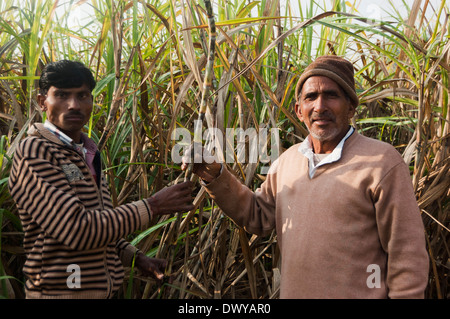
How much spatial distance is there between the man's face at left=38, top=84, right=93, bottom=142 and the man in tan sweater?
400 mm

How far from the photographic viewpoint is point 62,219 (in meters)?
1.22

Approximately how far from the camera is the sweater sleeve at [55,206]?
4.00 feet

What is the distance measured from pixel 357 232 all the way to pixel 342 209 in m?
0.07

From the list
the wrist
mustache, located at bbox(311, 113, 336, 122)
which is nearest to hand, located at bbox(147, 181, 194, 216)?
the wrist

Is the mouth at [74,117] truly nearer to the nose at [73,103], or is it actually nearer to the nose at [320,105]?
the nose at [73,103]

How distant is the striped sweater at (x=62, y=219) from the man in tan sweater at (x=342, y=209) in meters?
0.39

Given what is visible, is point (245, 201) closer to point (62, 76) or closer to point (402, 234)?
point (402, 234)

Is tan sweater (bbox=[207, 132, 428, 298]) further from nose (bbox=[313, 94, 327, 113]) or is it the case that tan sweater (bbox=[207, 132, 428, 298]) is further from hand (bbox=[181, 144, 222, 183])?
hand (bbox=[181, 144, 222, 183])

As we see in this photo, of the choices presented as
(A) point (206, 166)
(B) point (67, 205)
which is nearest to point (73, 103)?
(B) point (67, 205)

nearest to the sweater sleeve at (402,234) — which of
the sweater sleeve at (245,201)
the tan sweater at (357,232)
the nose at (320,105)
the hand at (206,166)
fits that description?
the tan sweater at (357,232)

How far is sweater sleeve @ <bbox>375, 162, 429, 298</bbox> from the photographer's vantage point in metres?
1.36

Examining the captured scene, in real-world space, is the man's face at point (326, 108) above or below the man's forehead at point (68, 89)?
below

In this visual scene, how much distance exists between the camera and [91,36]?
2.56 meters

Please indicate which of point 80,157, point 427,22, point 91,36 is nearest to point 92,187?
point 80,157
